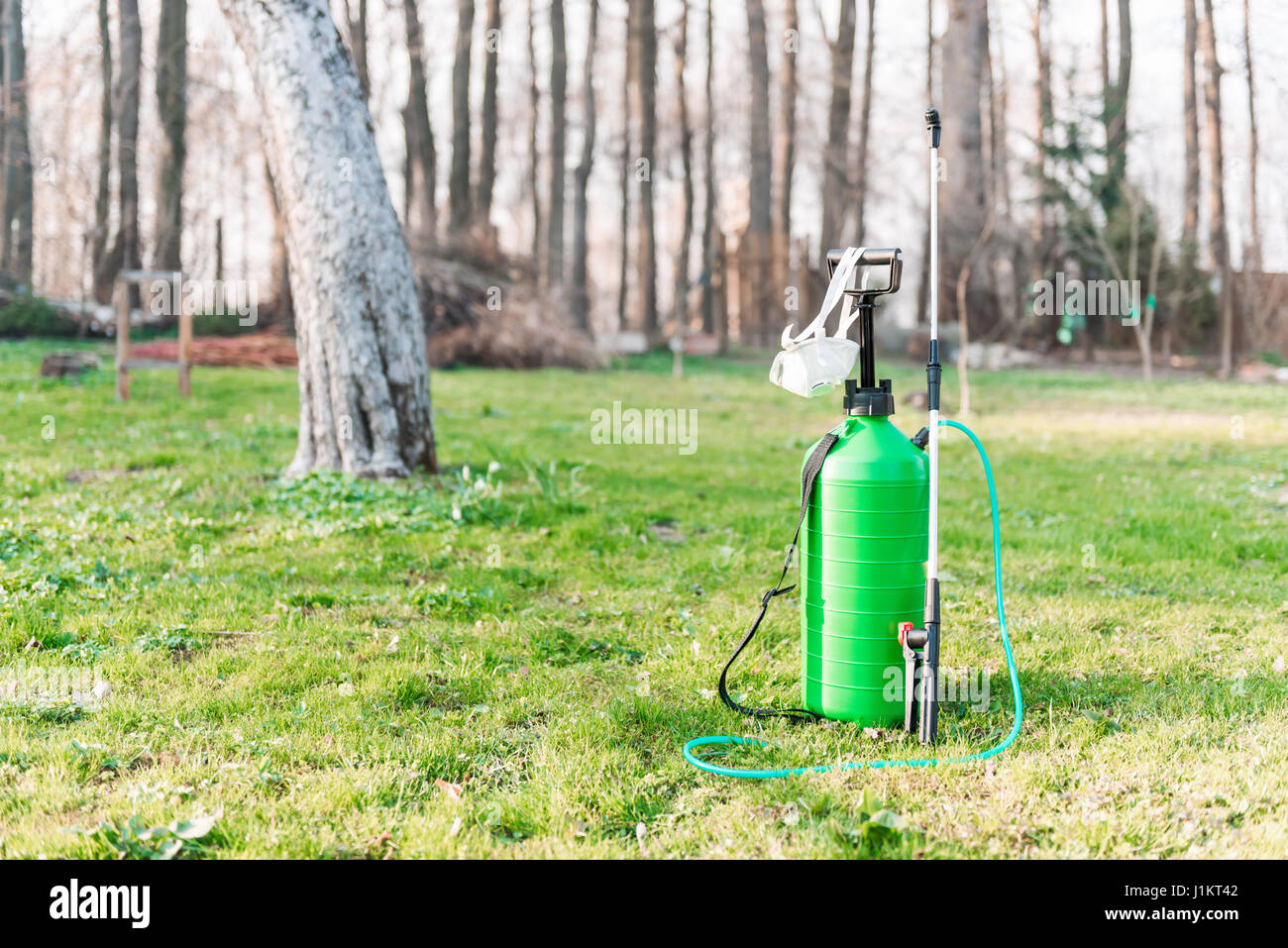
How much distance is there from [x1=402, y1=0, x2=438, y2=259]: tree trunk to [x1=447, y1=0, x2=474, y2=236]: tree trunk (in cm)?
46

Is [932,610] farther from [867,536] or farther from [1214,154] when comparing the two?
[1214,154]

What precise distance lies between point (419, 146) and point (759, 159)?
854cm

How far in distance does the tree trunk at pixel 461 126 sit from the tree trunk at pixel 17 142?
9.07m

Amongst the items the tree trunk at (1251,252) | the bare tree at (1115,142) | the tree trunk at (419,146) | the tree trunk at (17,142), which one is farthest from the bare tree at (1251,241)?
the tree trunk at (17,142)

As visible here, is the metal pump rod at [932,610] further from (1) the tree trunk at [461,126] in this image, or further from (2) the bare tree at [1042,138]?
(2) the bare tree at [1042,138]

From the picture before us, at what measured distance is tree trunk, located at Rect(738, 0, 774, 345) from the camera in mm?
25484

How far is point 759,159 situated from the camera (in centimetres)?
2584

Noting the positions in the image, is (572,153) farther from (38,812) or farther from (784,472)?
(38,812)

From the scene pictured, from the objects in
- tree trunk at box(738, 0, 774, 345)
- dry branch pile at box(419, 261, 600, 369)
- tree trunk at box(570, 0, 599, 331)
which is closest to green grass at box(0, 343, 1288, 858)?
dry branch pile at box(419, 261, 600, 369)

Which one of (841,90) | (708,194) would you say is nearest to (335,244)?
(841,90)

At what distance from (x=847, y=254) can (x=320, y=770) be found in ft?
7.62

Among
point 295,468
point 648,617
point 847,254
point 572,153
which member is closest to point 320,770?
point 648,617

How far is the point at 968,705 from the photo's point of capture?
370cm
